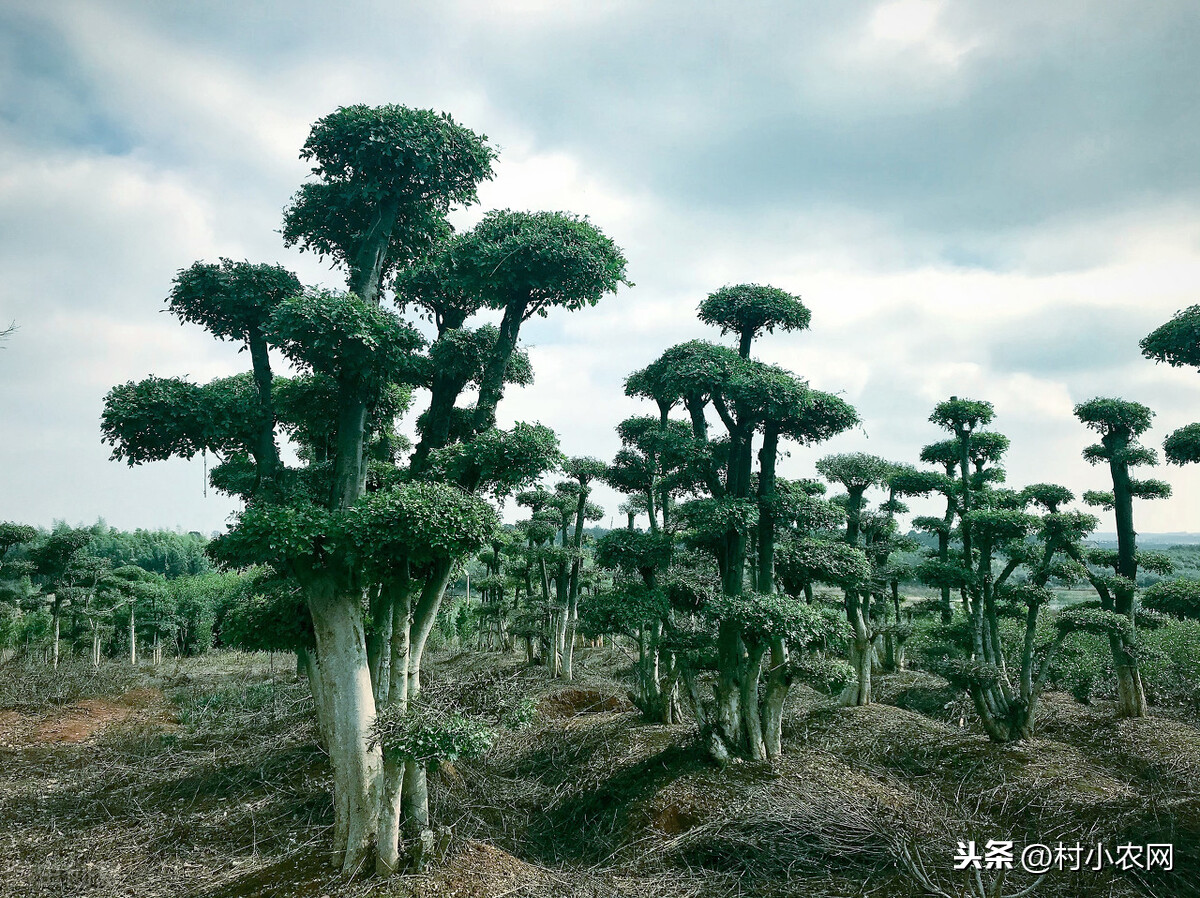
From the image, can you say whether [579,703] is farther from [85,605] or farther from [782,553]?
[85,605]

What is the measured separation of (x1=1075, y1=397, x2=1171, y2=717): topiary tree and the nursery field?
0.94m

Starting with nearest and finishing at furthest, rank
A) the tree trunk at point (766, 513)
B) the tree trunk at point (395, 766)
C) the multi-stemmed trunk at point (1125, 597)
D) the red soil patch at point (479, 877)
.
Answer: the red soil patch at point (479, 877)
the tree trunk at point (395, 766)
the tree trunk at point (766, 513)
the multi-stemmed trunk at point (1125, 597)

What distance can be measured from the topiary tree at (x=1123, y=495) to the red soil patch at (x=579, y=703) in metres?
11.9

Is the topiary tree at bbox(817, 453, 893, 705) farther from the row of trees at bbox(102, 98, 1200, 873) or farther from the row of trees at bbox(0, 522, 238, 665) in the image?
the row of trees at bbox(0, 522, 238, 665)

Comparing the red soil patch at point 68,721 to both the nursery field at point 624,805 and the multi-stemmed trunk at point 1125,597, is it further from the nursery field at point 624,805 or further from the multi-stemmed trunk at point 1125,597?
the multi-stemmed trunk at point 1125,597

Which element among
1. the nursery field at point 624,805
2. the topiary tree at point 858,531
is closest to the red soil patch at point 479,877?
the nursery field at point 624,805

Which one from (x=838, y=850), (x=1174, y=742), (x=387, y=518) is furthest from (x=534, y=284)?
(x=1174, y=742)

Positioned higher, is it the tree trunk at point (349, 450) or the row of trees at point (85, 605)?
the tree trunk at point (349, 450)

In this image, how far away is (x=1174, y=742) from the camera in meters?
11.6

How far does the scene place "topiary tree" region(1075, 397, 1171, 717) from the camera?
13.8 metres

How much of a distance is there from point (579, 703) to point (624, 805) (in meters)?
7.95

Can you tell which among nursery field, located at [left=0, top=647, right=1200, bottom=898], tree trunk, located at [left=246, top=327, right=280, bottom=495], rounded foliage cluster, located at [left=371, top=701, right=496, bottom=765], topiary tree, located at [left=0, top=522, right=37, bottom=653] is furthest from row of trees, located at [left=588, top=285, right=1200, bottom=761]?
topiary tree, located at [left=0, top=522, right=37, bottom=653]

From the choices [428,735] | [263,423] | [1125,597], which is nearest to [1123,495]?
[1125,597]

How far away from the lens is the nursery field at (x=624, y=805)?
713 centimetres
